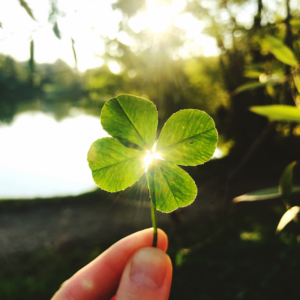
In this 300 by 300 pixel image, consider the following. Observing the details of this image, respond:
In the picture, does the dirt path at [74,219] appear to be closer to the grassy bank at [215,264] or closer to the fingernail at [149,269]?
the grassy bank at [215,264]

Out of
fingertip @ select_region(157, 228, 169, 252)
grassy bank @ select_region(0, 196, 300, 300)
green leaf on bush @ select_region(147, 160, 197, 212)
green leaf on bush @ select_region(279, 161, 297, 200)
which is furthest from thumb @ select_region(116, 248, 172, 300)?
grassy bank @ select_region(0, 196, 300, 300)

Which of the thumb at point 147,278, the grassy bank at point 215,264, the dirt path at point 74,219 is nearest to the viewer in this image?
the thumb at point 147,278

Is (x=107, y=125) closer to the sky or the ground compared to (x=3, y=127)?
closer to the sky

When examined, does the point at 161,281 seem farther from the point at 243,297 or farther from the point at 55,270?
the point at 55,270

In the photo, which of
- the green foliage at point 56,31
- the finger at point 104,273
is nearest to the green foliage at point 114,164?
the finger at point 104,273

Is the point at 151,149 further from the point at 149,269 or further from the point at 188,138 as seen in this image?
the point at 149,269

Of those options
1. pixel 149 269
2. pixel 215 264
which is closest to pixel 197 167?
pixel 215 264

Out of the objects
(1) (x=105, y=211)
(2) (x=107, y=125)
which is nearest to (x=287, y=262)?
(2) (x=107, y=125)
